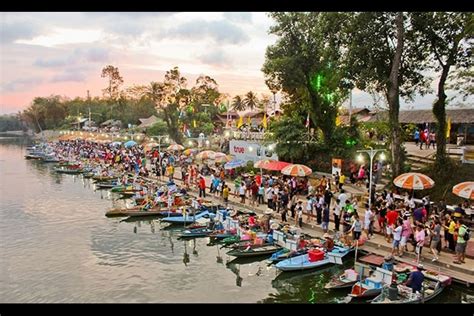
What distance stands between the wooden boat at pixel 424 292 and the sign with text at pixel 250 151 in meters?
15.7

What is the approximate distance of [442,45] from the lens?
1984 centimetres

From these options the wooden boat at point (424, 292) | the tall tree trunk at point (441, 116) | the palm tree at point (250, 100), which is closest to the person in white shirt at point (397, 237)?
the wooden boat at point (424, 292)

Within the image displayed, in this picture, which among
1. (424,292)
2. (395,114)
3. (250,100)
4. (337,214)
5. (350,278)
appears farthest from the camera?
(250,100)

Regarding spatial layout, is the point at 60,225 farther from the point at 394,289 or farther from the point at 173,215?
the point at 394,289

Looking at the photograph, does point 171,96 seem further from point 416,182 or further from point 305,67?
point 416,182

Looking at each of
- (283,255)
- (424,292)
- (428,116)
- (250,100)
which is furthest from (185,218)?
(250,100)

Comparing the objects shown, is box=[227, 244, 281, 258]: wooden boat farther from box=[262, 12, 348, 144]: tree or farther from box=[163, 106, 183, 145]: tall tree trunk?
box=[163, 106, 183, 145]: tall tree trunk

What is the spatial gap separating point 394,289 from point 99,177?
26.5 m

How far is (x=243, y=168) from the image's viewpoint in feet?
89.7

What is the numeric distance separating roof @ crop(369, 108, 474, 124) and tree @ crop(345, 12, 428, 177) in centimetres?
311

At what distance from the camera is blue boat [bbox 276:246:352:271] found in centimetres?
1316

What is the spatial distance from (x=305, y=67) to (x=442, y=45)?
8.59 meters

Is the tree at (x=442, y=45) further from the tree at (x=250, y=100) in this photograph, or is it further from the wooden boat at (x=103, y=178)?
the tree at (x=250, y=100)

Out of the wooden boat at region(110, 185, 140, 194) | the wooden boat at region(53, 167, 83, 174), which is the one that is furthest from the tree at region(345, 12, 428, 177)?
the wooden boat at region(53, 167, 83, 174)
